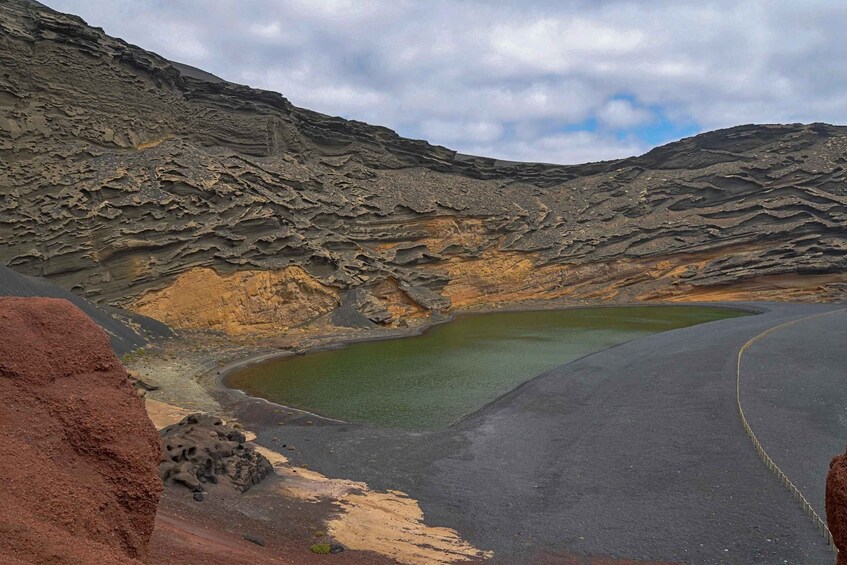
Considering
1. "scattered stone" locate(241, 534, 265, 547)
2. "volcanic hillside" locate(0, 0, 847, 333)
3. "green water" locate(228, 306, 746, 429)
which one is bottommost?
"green water" locate(228, 306, 746, 429)

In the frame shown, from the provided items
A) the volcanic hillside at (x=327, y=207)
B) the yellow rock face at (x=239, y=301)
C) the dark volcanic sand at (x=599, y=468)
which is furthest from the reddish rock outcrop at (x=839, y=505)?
the volcanic hillside at (x=327, y=207)

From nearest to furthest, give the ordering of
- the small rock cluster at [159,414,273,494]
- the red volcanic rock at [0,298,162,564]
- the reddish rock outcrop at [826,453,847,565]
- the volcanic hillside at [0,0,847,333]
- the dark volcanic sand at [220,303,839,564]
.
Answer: the red volcanic rock at [0,298,162,564] → the reddish rock outcrop at [826,453,847,565] → the dark volcanic sand at [220,303,839,564] → the small rock cluster at [159,414,273,494] → the volcanic hillside at [0,0,847,333]

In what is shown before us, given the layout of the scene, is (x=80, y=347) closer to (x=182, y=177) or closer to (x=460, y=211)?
(x=182, y=177)

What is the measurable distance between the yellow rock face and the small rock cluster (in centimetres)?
2492

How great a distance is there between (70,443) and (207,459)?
7.54 metres

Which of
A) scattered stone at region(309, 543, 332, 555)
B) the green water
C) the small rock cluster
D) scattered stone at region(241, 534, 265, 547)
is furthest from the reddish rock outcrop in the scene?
the green water

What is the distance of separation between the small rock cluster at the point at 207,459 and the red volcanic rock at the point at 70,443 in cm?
590

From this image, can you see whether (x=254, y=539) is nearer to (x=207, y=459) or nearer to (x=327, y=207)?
(x=207, y=459)

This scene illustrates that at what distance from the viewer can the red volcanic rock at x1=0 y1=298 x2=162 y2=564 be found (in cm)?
452

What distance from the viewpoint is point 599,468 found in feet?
47.1

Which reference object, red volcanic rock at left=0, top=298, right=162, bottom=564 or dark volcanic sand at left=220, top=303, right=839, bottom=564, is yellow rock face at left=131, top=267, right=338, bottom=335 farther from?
→ red volcanic rock at left=0, top=298, right=162, bottom=564

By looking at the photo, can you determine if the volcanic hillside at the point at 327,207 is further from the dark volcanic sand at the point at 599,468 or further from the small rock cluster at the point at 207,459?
the small rock cluster at the point at 207,459

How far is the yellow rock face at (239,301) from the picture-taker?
123 ft

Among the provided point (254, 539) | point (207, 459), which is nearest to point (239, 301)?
point (207, 459)
